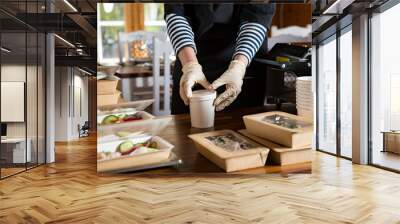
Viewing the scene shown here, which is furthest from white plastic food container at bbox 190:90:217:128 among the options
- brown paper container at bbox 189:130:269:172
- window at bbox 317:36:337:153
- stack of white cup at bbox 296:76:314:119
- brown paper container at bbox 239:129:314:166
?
window at bbox 317:36:337:153

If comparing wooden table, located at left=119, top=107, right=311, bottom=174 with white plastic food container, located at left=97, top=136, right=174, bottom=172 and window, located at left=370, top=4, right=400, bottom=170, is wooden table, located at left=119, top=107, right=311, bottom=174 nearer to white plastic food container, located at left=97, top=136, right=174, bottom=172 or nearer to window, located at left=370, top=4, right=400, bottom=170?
white plastic food container, located at left=97, top=136, right=174, bottom=172

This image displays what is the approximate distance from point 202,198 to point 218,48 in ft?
5.45

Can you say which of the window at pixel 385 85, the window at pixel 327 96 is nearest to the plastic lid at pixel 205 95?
the window at pixel 385 85

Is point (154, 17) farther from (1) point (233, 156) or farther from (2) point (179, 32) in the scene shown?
(1) point (233, 156)

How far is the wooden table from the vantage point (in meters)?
4.17

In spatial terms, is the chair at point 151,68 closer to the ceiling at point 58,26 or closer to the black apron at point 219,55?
the black apron at point 219,55

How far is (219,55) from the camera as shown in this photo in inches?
170

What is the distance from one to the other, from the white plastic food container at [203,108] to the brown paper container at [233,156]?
0.18 meters

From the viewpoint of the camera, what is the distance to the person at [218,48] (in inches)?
165

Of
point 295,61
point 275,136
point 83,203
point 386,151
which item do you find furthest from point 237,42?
point 386,151

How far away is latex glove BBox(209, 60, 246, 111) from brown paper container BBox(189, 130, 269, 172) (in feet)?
1.31

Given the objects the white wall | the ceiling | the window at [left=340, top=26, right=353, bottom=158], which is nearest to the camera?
the ceiling

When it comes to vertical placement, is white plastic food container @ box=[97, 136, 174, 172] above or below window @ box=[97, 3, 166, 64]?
below

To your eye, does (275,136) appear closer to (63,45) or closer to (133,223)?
(133,223)
